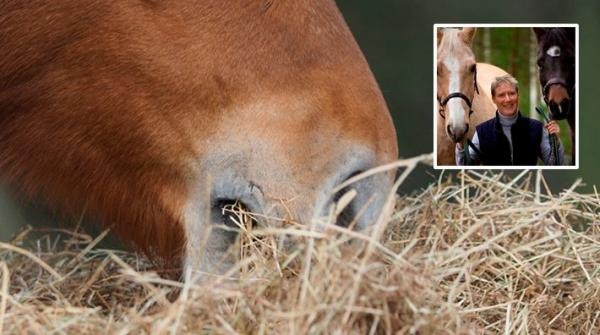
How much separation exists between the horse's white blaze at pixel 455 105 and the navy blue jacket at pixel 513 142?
0.07 metres

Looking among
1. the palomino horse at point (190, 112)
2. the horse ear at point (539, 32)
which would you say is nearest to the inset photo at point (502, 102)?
the horse ear at point (539, 32)

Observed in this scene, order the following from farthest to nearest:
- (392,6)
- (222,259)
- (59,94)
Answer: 1. (392,6)
2. (59,94)
3. (222,259)

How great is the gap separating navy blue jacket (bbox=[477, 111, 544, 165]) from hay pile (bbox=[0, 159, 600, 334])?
21 cm

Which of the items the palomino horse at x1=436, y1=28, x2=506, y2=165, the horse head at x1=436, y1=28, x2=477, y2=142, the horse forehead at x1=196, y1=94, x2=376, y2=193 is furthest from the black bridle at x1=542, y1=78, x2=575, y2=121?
the horse forehead at x1=196, y1=94, x2=376, y2=193

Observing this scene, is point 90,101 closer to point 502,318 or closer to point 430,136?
point 502,318

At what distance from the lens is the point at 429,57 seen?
497cm

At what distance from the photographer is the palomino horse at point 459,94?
124 inches

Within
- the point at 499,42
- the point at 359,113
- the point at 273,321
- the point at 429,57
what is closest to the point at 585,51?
the point at 429,57

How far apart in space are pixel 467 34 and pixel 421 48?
1.49 metres

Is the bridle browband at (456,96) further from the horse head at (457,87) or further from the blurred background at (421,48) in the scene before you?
the blurred background at (421,48)

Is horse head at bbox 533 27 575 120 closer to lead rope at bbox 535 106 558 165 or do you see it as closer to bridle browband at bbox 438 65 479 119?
lead rope at bbox 535 106 558 165

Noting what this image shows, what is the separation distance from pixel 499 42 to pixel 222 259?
2.19 meters

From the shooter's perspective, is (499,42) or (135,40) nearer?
(135,40)

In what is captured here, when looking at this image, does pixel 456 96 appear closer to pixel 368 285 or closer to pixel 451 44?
pixel 451 44
